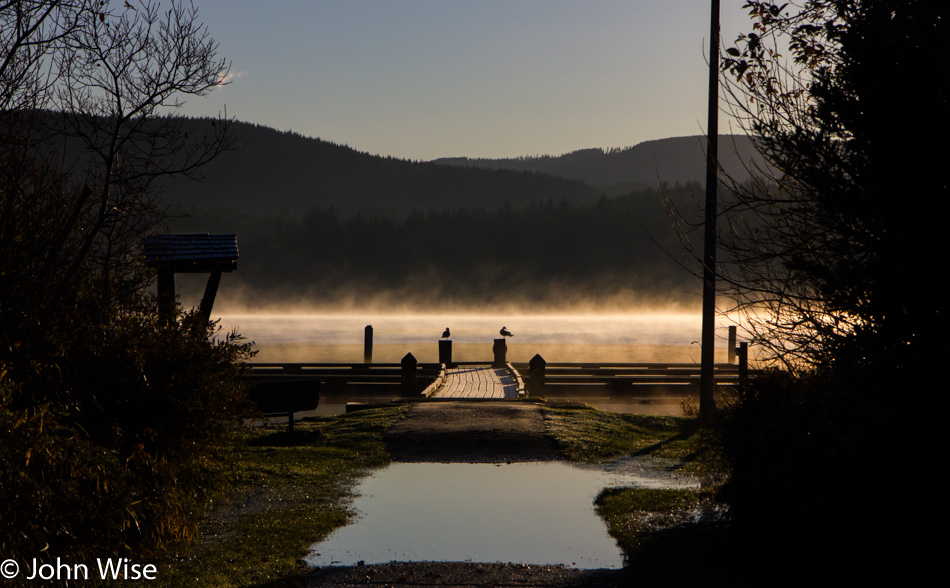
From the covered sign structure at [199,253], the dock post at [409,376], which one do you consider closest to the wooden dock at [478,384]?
the dock post at [409,376]

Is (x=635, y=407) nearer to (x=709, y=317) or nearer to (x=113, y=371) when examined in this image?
(x=709, y=317)

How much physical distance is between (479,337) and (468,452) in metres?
47.9

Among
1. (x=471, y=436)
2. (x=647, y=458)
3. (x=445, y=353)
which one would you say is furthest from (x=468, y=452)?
(x=445, y=353)

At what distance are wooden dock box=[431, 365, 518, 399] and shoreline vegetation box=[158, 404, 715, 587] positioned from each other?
3.01m

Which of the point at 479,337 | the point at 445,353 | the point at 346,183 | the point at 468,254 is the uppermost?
the point at 346,183

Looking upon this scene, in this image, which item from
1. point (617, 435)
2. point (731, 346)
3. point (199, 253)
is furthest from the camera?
point (731, 346)

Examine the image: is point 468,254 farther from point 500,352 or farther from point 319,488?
point 319,488

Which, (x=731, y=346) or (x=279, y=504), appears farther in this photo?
(x=731, y=346)

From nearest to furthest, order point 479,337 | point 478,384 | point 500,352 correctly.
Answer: point 478,384
point 500,352
point 479,337

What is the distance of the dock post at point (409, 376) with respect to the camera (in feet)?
75.0

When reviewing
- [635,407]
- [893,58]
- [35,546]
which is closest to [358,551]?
[35,546]

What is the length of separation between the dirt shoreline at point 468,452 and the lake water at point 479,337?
1970 cm

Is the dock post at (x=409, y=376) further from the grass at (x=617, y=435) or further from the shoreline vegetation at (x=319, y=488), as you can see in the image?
the grass at (x=617, y=435)

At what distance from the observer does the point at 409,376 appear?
22859mm
